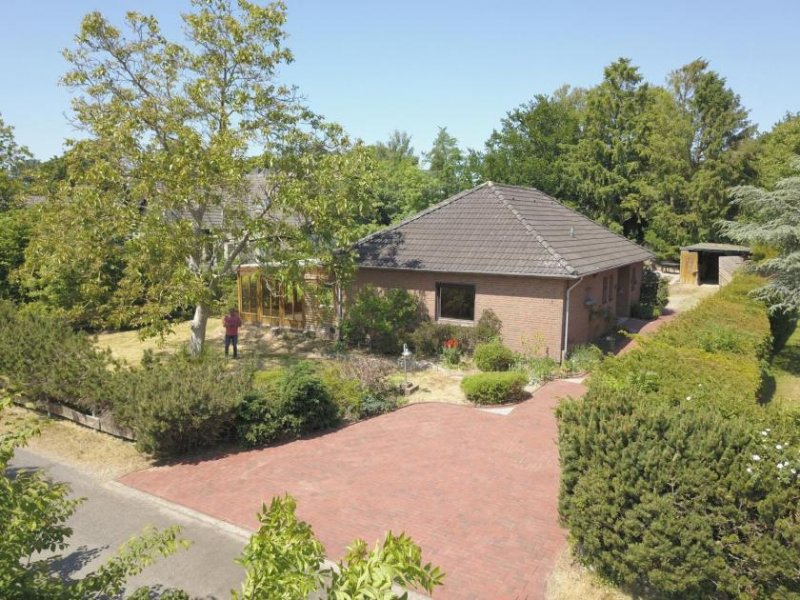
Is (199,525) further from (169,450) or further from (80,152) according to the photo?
(80,152)

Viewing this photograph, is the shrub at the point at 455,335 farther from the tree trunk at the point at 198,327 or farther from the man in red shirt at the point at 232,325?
the tree trunk at the point at 198,327

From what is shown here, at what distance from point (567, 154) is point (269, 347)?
29047 millimetres

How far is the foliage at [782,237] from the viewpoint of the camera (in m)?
18.4

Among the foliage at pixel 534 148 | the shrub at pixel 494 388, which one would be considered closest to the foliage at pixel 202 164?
the shrub at pixel 494 388

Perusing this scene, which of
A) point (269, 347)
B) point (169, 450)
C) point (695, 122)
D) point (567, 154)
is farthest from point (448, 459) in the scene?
point (695, 122)

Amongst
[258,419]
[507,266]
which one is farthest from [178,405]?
[507,266]

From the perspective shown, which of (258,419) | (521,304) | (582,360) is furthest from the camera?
(521,304)

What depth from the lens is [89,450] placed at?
11.7 metres

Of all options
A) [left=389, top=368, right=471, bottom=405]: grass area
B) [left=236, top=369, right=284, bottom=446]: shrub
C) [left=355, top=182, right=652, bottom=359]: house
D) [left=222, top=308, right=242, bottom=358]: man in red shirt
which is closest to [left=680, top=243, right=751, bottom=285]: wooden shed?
[left=355, top=182, right=652, bottom=359]: house

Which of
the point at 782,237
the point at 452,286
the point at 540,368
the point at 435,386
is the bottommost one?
the point at 435,386

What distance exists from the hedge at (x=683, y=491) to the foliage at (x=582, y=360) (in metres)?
9.42

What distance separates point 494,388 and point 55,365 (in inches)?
397

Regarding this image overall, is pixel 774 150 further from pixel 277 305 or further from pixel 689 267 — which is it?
pixel 277 305

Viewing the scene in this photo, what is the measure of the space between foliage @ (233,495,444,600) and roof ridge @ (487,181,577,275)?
14893 millimetres
